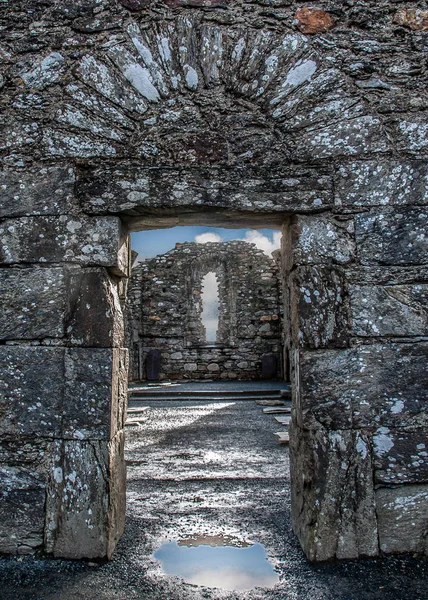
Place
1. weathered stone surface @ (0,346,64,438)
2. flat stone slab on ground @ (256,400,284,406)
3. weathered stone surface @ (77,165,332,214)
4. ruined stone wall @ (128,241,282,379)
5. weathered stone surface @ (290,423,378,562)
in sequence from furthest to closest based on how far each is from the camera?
ruined stone wall @ (128,241,282,379) < flat stone slab on ground @ (256,400,284,406) < weathered stone surface @ (77,165,332,214) < weathered stone surface @ (0,346,64,438) < weathered stone surface @ (290,423,378,562)

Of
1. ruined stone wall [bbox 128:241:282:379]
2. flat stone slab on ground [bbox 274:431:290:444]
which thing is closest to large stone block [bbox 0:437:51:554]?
flat stone slab on ground [bbox 274:431:290:444]

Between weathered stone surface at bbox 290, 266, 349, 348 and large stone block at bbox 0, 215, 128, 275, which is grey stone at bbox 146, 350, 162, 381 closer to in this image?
large stone block at bbox 0, 215, 128, 275

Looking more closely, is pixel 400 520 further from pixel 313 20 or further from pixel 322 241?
pixel 313 20

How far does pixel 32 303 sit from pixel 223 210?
1412 mm

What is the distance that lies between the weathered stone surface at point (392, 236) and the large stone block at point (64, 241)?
1.63m

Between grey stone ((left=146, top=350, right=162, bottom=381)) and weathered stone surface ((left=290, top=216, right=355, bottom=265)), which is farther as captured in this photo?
grey stone ((left=146, top=350, right=162, bottom=381))

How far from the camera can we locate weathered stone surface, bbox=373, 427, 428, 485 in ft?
9.19

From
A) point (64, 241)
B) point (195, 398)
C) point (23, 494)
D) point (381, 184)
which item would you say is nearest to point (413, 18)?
point (381, 184)

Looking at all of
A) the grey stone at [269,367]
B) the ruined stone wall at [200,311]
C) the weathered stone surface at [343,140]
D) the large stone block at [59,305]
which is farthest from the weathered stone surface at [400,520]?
the ruined stone wall at [200,311]

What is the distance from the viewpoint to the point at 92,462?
2838mm

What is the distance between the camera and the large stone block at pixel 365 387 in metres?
2.85

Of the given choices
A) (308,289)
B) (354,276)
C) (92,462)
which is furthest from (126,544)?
(354,276)

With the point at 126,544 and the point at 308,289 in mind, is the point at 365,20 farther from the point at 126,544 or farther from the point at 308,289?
the point at 126,544

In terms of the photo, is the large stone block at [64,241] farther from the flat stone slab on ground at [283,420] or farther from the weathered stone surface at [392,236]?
the flat stone slab on ground at [283,420]
